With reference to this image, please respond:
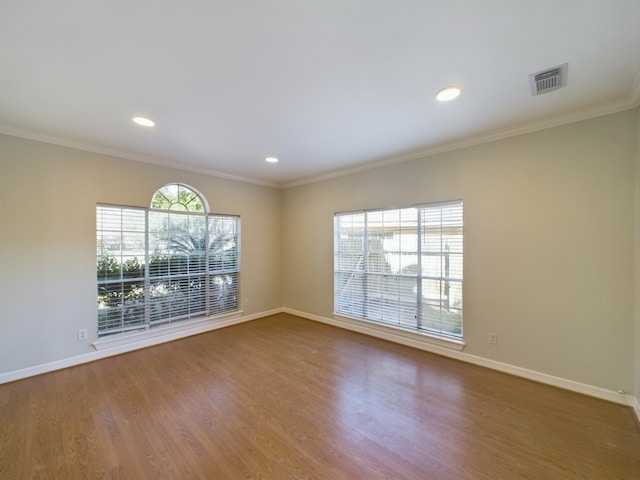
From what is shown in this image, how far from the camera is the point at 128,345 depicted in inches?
143

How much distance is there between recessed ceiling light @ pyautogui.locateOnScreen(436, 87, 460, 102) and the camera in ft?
7.04

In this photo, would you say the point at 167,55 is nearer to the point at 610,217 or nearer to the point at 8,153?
the point at 8,153

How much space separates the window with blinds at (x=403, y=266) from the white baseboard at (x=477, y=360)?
0.15 metres

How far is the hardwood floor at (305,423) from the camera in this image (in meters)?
1.74

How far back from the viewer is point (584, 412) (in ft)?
7.41

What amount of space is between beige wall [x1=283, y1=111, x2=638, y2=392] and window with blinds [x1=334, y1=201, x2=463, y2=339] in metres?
0.20

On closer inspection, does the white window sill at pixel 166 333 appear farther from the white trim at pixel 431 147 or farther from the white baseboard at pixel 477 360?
the white trim at pixel 431 147

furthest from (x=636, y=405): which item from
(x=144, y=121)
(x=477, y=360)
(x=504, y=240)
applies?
(x=144, y=121)

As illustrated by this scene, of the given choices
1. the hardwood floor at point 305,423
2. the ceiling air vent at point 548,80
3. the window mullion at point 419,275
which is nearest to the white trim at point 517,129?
the ceiling air vent at point 548,80

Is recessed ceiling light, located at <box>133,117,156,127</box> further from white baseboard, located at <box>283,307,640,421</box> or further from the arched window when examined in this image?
white baseboard, located at <box>283,307,640,421</box>

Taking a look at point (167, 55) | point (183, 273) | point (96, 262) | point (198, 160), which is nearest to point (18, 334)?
point (96, 262)

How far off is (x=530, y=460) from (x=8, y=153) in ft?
17.8

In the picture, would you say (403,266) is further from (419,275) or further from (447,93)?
(447,93)

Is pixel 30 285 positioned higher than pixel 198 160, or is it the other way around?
pixel 198 160
